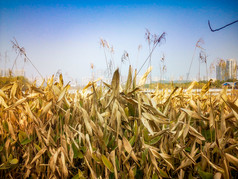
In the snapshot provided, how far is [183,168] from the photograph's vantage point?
2.02ft

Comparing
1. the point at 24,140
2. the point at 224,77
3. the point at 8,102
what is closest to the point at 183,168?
the point at 24,140

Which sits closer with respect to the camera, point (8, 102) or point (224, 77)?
point (8, 102)

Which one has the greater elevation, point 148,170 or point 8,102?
point 8,102

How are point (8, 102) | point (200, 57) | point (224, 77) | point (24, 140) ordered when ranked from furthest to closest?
point (224, 77) → point (200, 57) → point (8, 102) → point (24, 140)

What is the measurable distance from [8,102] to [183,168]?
3.20ft

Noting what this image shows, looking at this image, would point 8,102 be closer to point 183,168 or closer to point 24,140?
point 24,140

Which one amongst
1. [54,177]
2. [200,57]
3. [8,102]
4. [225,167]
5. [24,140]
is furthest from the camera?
[200,57]

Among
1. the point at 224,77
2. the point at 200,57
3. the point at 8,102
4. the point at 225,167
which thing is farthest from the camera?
the point at 224,77

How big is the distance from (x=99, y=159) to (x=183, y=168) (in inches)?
12.7

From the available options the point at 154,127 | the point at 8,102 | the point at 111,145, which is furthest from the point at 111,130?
the point at 8,102

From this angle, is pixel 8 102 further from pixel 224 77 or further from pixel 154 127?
pixel 224 77

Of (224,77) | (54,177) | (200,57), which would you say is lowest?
(54,177)

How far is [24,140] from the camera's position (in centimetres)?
79

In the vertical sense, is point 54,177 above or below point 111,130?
below
